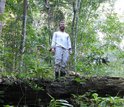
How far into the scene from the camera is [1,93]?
5.24 m

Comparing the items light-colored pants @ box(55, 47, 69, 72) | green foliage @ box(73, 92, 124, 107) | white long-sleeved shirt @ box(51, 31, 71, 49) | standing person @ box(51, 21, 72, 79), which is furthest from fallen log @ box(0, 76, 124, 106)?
white long-sleeved shirt @ box(51, 31, 71, 49)

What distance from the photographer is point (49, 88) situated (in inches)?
226

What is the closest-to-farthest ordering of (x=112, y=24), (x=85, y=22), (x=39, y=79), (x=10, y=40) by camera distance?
(x=39, y=79) → (x=10, y=40) → (x=85, y=22) → (x=112, y=24)

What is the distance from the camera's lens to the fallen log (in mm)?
5547

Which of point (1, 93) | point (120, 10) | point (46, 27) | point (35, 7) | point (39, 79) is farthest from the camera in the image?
point (120, 10)

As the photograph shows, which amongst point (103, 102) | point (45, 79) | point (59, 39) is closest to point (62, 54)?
point (59, 39)

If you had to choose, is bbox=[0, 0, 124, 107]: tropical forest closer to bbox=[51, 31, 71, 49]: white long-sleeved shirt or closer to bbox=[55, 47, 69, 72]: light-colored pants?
bbox=[55, 47, 69, 72]: light-colored pants

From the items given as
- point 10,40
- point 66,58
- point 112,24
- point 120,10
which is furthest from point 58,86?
point 120,10

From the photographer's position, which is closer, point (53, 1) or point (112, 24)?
point (53, 1)

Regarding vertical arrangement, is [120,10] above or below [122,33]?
above

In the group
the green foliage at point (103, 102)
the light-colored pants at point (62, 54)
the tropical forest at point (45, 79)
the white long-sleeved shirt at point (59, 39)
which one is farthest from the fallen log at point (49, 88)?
the white long-sleeved shirt at point (59, 39)

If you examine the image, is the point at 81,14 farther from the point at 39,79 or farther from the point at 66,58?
the point at 39,79

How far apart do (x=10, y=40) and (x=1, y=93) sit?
920 centimetres

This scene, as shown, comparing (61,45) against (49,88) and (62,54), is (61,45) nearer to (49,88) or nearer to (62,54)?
(62,54)
